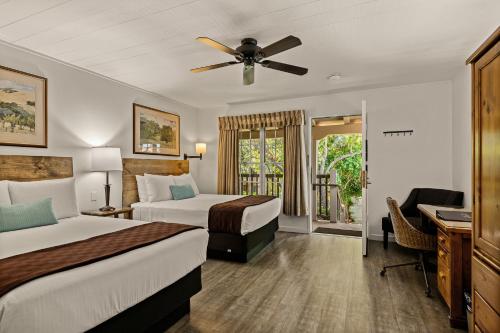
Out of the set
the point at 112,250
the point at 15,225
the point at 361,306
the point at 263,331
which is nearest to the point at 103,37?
the point at 15,225

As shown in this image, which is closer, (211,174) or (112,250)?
(112,250)

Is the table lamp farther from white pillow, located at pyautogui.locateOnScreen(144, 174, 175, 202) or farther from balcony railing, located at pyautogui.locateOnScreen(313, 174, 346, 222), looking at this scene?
balcony railing, located at pyautogui.locateOnScreen(313, 174, 346, 222)

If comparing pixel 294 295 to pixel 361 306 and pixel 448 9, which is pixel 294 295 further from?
pixel 448 9

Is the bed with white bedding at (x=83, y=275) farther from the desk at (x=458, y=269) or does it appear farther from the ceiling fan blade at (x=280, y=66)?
the desk at (x=458, y=269)

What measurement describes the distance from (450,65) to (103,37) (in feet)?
13.8

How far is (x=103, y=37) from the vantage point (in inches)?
109

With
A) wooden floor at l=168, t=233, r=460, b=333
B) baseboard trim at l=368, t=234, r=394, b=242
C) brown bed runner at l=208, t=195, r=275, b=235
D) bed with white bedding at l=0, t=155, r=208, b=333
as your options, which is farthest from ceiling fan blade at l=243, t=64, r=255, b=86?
baseboard trim at l=368, t=234, r=394, b=242

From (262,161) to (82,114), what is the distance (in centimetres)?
321

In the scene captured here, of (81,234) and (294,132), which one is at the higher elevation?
(294,132)

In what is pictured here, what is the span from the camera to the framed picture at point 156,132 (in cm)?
453

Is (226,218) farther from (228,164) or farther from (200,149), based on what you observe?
(200,149)

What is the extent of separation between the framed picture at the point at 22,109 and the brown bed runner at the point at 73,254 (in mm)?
1858

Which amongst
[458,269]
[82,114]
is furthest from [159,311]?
[82,114]

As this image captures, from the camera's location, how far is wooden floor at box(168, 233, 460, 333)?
2.10 m
